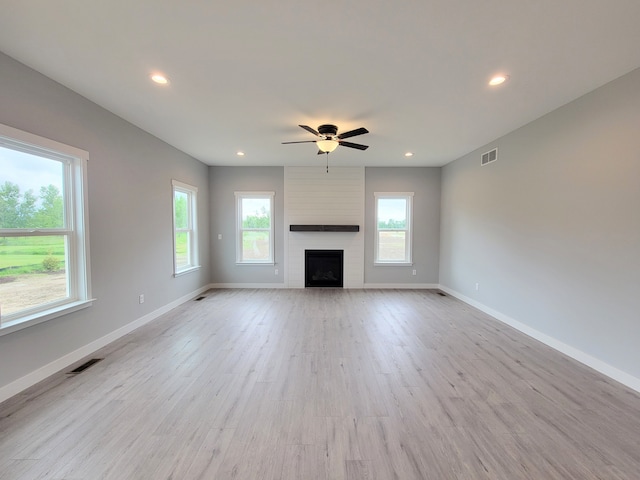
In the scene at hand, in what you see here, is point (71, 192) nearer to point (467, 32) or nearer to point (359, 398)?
point (359, 398)

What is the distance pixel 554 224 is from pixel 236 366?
3.97 meters

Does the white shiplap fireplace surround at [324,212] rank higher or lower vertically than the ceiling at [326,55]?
lower

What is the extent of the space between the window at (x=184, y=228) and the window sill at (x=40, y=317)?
1.82 meters

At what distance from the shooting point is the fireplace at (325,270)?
611cm

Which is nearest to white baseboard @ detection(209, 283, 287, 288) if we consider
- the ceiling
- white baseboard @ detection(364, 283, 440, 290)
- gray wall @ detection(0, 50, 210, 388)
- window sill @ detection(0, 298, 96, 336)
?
gray wall @ detection(0, 50, 210, 388)

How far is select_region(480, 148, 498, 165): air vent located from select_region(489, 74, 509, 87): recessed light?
194 cm

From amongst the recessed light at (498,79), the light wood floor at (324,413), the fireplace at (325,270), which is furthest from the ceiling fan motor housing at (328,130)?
the fireplace at (325,270)

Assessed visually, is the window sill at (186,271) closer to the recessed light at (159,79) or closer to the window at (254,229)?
the window at (254,229)

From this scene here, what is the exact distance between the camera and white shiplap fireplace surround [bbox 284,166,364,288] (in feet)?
19.5

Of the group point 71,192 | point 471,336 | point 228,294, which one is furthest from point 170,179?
point 471,336

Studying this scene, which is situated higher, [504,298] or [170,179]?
[170,179]

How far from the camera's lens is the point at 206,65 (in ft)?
7.33

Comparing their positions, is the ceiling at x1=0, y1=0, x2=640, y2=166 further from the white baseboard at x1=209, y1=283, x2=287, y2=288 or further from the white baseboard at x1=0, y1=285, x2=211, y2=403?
the white baseboard at x1=209, y1=283, x2=287, y2=288

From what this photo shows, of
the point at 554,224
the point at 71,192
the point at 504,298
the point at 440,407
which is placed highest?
the point at 71,192
